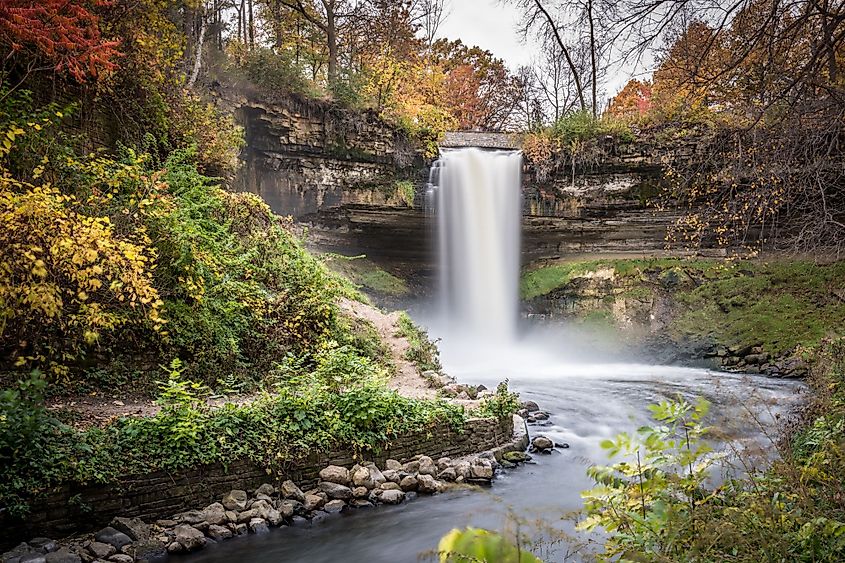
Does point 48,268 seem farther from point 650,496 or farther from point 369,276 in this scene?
point 369,276

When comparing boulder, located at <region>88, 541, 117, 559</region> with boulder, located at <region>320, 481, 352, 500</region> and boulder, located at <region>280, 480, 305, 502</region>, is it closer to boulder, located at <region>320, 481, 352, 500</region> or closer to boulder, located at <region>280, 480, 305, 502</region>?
boulder, located at <region>280, 480, 305, 502</region>

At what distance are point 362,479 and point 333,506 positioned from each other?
448 mm

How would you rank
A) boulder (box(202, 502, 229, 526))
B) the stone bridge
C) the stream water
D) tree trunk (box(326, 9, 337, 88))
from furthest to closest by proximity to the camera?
the stone bridge
tree trunk (box(326, 9, 337, 88))
boulder (box(202, 502, 229, 526))
the stream water

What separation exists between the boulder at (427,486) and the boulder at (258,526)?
68.6 inches

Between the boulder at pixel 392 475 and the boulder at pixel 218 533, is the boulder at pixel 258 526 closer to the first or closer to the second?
the boulder at pixel 218 533

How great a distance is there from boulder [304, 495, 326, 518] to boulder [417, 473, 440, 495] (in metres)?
1.10

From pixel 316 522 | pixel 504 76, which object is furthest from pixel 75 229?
pixel 504 76

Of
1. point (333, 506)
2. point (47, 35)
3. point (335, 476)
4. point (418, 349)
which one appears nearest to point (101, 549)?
point (333, 506)

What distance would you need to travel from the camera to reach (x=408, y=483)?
21.3ft

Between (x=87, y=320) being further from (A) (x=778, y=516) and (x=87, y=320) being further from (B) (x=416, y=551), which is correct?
(A) (x=778, y=516)

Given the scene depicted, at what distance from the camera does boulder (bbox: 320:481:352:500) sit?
6164mm

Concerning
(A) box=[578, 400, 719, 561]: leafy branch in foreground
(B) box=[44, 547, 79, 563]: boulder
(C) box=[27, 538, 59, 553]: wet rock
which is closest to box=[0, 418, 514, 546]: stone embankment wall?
(C) box=[27, 538, 59, 553]: wet rock

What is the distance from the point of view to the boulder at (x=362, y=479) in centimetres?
634

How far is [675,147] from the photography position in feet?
55.0
